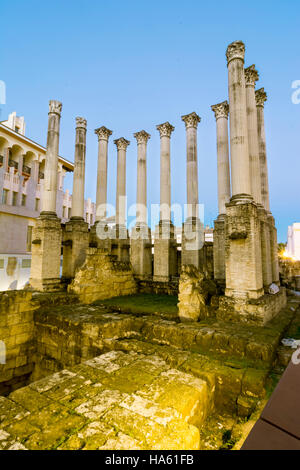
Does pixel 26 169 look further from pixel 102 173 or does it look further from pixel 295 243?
pixel 295 243

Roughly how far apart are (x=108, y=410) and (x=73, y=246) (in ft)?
35.9

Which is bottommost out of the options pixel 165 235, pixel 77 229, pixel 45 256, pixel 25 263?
pixel 25 263

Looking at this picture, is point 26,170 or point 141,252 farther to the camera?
point 26,170

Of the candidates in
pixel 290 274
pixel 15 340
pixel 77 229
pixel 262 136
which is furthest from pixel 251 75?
pixel 15 340

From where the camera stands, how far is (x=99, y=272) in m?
10.3

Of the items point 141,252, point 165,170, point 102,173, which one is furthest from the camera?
point 102,173

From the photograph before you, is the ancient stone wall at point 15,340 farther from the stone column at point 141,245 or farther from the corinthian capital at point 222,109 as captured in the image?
the corinthian capital at point 222,109

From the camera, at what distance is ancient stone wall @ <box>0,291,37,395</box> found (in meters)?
7.04

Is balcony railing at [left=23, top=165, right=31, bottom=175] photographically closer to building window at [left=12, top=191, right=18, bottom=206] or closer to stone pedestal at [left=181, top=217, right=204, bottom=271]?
building window at [left=12, top=191, right=18, bottom=206]

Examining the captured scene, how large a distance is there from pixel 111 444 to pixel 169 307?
645 cm

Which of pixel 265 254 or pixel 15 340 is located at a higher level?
pixel 265 254

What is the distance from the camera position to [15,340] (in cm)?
730

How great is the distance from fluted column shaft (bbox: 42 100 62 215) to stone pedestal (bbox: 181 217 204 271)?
725 centimetres

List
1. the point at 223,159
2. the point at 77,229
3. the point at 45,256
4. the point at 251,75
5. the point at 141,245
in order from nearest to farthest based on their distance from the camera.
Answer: the point at 251,75, the point at 45,256, the point at 223,159, the point at 77,229, the point at 141,245
